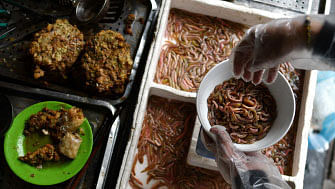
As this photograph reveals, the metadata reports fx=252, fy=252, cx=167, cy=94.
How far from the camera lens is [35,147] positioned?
6.51ft

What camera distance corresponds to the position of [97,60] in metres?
2.08

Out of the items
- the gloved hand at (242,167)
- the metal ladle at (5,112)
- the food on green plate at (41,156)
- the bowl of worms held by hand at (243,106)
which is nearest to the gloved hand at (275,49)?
the bowl of worms held by hand at (243,106)

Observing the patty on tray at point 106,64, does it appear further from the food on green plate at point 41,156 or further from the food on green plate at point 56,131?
the food on green plate at point 41,156

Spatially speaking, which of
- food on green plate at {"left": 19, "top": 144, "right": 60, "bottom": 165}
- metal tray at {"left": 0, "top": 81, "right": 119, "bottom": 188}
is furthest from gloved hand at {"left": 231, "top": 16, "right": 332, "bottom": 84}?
food on green plate at {"left": 19, "top": 144, "right": 60, "bottom": 165}

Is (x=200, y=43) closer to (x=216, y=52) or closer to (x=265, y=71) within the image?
(x=216, y=52)

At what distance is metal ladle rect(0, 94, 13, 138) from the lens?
1.93m

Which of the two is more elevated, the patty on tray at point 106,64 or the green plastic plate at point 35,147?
the patty on tray at point 106,64

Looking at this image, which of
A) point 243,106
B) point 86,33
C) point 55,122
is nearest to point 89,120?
point 55,122

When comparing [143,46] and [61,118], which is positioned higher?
[143,46]

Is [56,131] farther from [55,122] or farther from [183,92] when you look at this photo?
[183,92]

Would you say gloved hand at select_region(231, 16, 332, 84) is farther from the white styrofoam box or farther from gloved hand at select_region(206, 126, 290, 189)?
the white styrofoam box

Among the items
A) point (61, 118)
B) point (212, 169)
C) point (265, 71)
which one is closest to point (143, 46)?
Answer: point (61, 118)

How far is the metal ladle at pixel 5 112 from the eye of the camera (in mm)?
1933

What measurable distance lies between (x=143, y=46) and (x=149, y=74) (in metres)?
0.28
